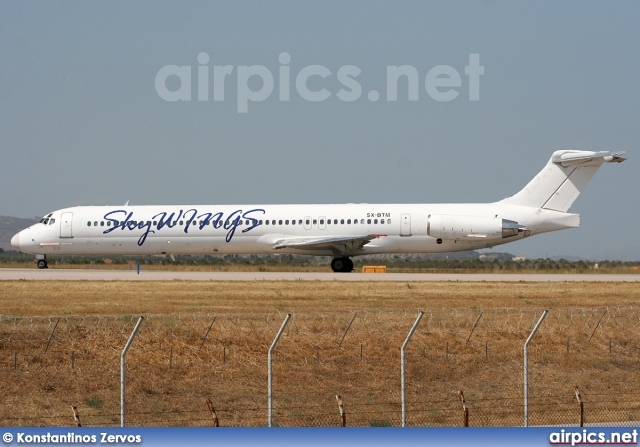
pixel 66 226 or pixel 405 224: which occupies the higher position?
pixel 66 226

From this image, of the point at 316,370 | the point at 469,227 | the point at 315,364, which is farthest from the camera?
the point at 469,227

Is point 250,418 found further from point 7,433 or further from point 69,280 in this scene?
point 69,280

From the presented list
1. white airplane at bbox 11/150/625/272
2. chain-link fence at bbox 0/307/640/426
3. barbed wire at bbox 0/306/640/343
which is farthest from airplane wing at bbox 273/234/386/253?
chain-link fence at bbox 0/307/640/426

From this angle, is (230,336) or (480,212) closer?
(230,336)

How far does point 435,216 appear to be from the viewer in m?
48.6

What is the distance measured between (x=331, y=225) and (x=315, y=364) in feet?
94.6

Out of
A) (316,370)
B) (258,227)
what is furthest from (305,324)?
(258,227)

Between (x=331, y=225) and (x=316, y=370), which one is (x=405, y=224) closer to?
(x=331, y=225)

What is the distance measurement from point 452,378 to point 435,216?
2731cm

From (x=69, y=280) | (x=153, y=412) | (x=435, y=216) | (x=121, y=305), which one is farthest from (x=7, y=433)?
(x=435, y=216)

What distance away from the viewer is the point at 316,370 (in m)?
21.2

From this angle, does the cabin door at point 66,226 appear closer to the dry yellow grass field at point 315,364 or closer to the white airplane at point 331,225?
the white airplane at point 331,225

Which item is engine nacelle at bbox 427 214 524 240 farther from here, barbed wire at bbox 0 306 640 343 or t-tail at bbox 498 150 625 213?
barbed wire at bbox 0 306 640 343

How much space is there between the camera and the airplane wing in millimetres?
48969
